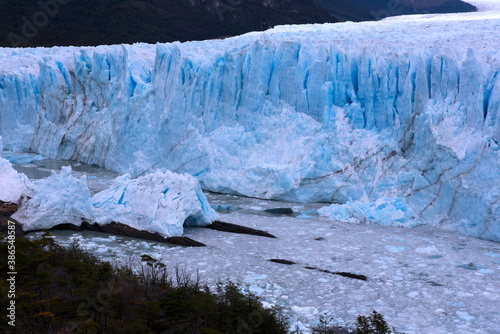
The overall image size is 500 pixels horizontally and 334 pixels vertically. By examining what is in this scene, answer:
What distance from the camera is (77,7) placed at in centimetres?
3359

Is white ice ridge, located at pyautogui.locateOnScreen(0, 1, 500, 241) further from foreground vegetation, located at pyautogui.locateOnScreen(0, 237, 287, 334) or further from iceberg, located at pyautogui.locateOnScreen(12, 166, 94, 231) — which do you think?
foreground vegetation, located at pyautogui.locateOnScreen(0, 237, 287, 334)

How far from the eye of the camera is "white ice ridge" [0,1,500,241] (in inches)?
306

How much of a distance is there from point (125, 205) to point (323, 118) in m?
4.16

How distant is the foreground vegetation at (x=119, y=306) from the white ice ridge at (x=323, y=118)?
14.8 ft

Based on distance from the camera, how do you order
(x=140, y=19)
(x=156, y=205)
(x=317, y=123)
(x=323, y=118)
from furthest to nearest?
1. (x=140, y=19)
2. (x=317, y=123)
3. (x=323, y=118)
4. (x=156, y=205)

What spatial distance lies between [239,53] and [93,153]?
484cm

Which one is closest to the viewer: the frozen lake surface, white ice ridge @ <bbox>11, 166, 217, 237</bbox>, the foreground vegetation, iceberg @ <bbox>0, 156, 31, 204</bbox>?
the foreground vegetation

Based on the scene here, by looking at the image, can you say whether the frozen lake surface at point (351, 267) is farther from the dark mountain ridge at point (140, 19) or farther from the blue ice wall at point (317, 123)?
the dark mountain ridge at point (140, 19)

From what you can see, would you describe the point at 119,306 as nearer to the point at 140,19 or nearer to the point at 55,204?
the point at 55,204

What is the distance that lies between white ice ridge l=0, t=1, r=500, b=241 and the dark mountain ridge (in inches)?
774

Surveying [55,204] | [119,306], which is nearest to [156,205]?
[55,204]

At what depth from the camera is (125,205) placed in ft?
24.2

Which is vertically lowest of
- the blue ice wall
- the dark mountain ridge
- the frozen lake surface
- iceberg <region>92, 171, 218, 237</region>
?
the frozen lake surface

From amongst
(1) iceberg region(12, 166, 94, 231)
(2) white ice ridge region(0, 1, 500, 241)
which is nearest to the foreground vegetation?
(1) iceberg region(12, 166, 94, 231)
